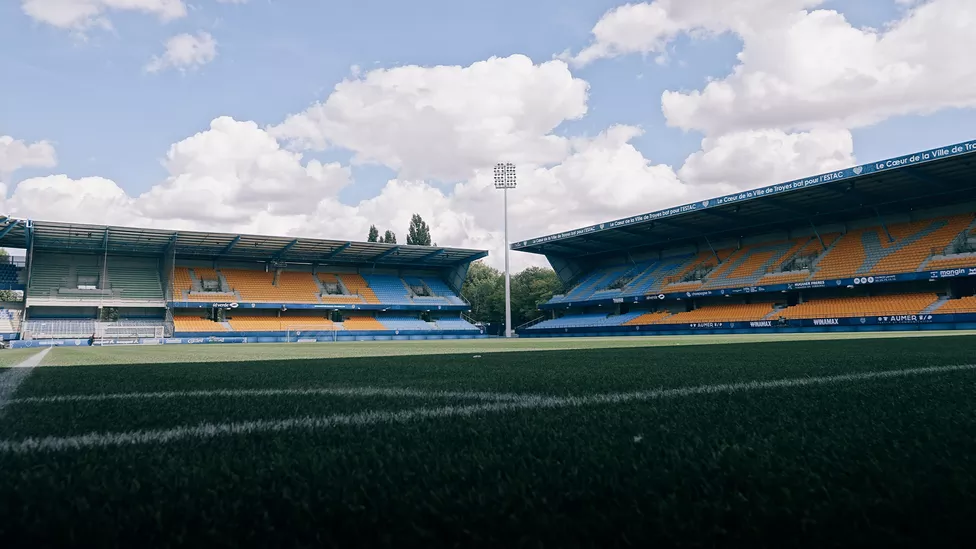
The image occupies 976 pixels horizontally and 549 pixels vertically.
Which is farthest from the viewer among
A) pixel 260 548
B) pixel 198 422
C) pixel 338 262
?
pixel 338 262

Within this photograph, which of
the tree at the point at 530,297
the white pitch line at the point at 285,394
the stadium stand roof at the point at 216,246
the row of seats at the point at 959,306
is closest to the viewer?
the white pitch line at the point at 285,394

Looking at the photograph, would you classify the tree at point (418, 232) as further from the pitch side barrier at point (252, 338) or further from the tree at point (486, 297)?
the pitch side barrier at point (252, 338)

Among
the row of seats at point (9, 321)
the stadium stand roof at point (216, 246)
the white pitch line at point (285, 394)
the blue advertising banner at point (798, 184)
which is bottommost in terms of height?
the white pitch line at point (285, 394)

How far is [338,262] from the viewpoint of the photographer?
41.9 metres

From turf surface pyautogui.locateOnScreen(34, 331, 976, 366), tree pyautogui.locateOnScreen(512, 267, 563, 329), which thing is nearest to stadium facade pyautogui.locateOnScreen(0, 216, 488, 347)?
tree pyautogui.locateOnScreen(512, 267, 563, 329)

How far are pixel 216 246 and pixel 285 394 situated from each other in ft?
115

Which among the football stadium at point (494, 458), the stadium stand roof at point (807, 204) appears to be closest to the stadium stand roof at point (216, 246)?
the stadium stand roof at point (807, 204)

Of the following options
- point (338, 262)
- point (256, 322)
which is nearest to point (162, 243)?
point (256, 322)

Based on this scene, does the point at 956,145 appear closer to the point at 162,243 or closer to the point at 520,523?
the point at 520,523

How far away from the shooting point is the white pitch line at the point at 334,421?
1972mm

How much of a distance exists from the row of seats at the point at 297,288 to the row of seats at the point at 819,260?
1221 centimetres

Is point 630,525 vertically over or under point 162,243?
under

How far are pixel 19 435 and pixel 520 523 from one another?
2.06 metres

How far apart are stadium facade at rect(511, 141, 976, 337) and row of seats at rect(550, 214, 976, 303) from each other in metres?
0.08
